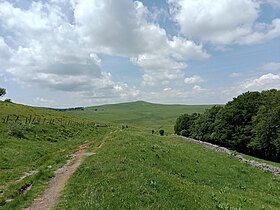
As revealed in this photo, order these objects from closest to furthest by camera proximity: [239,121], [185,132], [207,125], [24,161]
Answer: [24,161], [239,121], [207,125], [185,132]

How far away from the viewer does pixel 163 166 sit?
27.8 metres

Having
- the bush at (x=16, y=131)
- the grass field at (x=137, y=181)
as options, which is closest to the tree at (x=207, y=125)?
the grass field at (x=137, y=181)

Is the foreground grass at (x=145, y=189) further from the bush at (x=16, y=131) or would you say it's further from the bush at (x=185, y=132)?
the bush at (x=185, y=132)

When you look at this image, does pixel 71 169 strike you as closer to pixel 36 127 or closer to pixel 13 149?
pixel 13 149

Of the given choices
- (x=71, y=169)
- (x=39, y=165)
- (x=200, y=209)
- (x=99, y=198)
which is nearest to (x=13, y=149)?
(x=39, y=165)

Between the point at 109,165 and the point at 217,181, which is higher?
the point at 109,165

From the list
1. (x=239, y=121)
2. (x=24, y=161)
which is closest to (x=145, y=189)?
(x=24, y=161)

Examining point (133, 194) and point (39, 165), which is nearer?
point (133, 194)

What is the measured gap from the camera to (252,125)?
81625mm

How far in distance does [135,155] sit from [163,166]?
98.8 inches

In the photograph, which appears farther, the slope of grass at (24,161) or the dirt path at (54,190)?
the slope of grass at (24,161)

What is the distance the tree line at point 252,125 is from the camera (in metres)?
72.8

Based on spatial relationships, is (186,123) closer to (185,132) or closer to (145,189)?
(185,132)

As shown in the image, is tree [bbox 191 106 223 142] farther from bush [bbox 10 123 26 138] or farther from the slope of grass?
bush [bbox 10 123 26 138]
